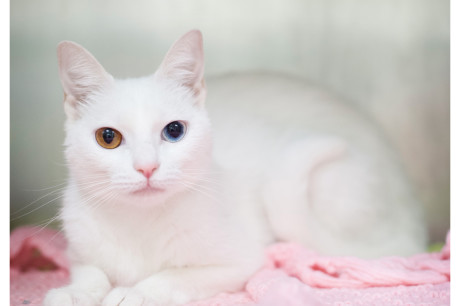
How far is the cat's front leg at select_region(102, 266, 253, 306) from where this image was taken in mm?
1666

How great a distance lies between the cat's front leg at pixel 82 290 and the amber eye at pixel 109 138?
18.6 inches

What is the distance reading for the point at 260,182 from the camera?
2.34 meters

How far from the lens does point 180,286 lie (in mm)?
1786

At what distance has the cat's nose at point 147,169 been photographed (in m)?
1.57

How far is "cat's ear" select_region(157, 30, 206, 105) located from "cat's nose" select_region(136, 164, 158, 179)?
0.39 metres

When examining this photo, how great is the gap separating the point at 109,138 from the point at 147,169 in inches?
8.1

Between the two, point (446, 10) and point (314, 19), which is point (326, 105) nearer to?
point (314, 19)

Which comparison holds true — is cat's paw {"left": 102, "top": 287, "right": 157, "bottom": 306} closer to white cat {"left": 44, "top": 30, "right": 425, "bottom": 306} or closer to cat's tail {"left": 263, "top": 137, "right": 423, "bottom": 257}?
white cat {"left": 44, "top": 30, "right": 425, "bottom": 306}

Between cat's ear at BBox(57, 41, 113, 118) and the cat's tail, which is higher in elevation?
cat's ear at BBox(57, 41, 113, 118)

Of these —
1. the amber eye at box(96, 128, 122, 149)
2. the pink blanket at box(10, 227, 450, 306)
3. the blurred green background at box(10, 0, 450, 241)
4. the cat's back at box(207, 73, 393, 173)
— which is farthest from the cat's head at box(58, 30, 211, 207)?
the blurred green background at box(10, 0, 450, 241)

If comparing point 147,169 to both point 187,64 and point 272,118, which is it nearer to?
point 187,64

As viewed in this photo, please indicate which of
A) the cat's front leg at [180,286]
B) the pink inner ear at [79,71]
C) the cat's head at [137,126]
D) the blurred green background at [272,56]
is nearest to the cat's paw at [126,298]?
the cat's front leg at [180,286]
